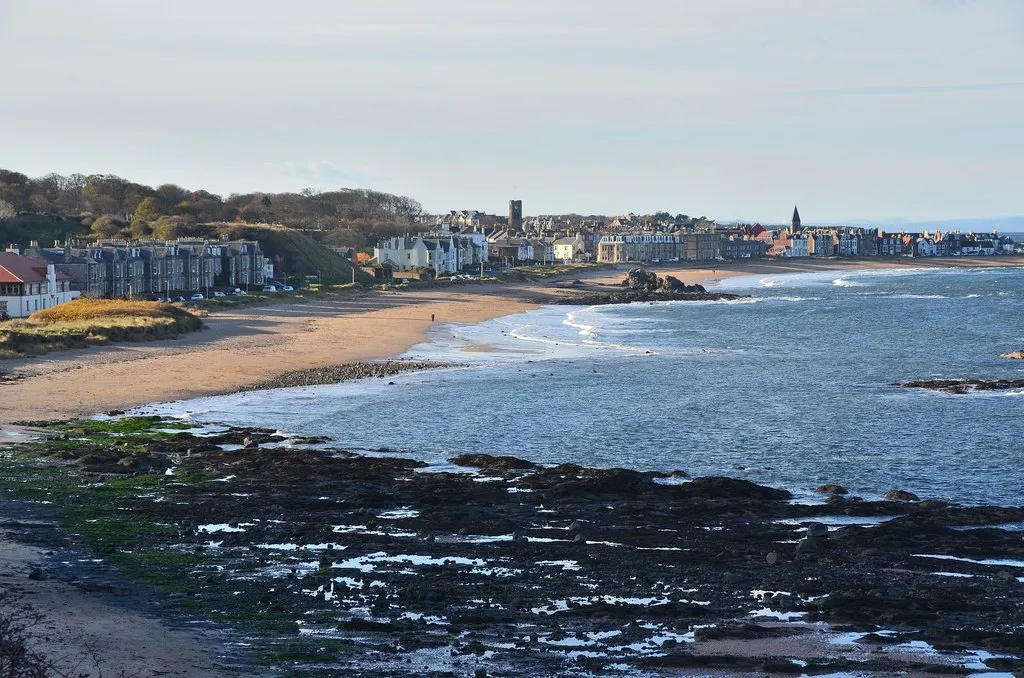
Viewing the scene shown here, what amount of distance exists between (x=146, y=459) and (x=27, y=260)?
42550 mm

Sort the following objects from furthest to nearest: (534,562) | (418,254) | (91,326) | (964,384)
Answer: (418,254) → (91,326) → (964,384) → (534,562)

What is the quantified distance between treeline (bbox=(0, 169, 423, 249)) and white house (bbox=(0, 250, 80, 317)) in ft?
125

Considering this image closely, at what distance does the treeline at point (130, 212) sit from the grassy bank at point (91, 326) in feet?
147

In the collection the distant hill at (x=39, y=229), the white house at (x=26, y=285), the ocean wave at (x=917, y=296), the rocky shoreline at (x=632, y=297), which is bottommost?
the ocean wave at (x=917, y=296)

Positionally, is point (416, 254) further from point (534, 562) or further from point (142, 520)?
point (534, 562)

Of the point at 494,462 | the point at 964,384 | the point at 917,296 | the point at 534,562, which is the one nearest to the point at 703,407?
the point at 964,384

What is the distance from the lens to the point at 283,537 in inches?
774

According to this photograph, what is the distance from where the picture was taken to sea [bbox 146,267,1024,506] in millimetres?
28312

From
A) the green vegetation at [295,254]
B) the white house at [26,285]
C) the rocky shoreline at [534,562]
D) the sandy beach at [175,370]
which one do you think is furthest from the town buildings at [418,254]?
the rocky shoreline at [534,562]

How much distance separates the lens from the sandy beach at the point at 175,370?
13.9m

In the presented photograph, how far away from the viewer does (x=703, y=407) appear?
124ft

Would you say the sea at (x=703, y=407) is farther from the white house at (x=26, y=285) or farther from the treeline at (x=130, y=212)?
the treeline at (x=130, y=212)

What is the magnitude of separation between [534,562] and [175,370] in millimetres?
28338

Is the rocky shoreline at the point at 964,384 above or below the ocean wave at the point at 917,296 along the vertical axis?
below
